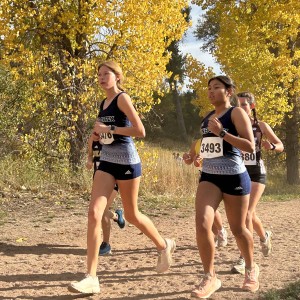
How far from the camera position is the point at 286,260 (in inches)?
237

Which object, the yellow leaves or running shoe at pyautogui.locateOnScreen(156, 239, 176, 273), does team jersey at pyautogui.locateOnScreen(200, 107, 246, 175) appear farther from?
the yellow leaves

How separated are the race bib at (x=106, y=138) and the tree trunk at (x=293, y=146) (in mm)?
14139

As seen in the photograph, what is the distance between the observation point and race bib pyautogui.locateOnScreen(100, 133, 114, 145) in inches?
193

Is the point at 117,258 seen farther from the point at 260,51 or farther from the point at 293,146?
the point at 293,146

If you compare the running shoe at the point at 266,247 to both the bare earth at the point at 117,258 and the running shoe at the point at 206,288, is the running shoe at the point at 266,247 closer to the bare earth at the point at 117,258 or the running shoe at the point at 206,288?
the bare earth at the point at 117,258

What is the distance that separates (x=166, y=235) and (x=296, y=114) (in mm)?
11794

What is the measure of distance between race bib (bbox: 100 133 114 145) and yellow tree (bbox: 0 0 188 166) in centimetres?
565

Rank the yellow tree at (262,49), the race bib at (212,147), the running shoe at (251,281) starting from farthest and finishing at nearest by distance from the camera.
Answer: the yellow tree at (262,49), the running shoe at (251,281), the race bib at (212,147)

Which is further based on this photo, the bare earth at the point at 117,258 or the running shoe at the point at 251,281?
the bare earth at the point at 117,258

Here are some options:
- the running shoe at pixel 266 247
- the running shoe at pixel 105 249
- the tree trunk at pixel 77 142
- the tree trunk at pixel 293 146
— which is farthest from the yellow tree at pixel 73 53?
the tree trunk at pixel 293 146

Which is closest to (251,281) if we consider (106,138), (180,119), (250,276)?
(250,276)

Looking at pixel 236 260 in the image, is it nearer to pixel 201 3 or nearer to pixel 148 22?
pixel 148 22

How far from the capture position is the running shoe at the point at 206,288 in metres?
4.43

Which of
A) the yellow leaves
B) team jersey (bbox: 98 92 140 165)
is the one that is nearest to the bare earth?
team jersey (bbox: 98 92 140 165)
